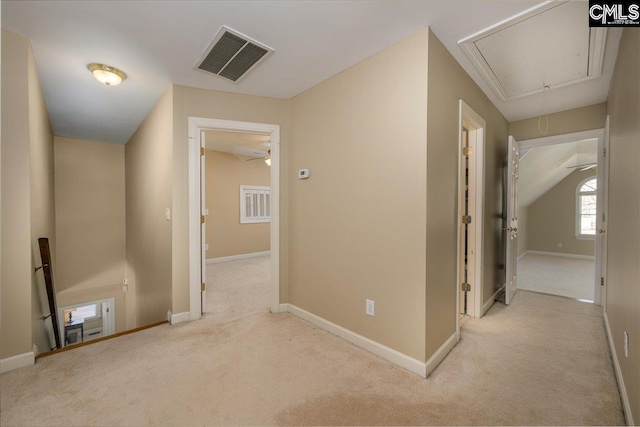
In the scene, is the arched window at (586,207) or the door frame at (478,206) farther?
the arched window at (586,207)

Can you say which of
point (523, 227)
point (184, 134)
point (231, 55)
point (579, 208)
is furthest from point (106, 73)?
point (579, 208)

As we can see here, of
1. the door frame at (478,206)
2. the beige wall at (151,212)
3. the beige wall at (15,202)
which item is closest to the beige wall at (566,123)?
the door frame at (478,206)

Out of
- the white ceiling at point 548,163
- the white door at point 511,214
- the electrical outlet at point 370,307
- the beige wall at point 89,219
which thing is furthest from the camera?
the white ceiling at point 548,163

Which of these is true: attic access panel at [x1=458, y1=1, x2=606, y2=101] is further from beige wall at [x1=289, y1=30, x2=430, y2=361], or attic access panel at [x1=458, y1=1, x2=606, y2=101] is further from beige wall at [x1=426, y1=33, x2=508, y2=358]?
beige wall at [x1=289, y1=30, x2=430, y2=361]

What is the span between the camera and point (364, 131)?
2.32m

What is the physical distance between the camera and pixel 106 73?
2.42 m

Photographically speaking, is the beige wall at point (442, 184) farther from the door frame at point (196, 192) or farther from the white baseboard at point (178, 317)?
the white baseboard at point (178, 317)

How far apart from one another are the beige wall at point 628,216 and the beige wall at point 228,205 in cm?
613

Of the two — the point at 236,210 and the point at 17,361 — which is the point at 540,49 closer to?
the point at 17,361

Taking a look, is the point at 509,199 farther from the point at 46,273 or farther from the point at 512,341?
the point at 46,273

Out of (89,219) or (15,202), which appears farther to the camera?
(89,219)

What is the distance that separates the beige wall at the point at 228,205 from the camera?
6148 mm

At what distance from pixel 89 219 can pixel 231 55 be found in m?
4.77

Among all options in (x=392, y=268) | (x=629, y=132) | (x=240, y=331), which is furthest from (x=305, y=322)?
(x=629, y=132)
